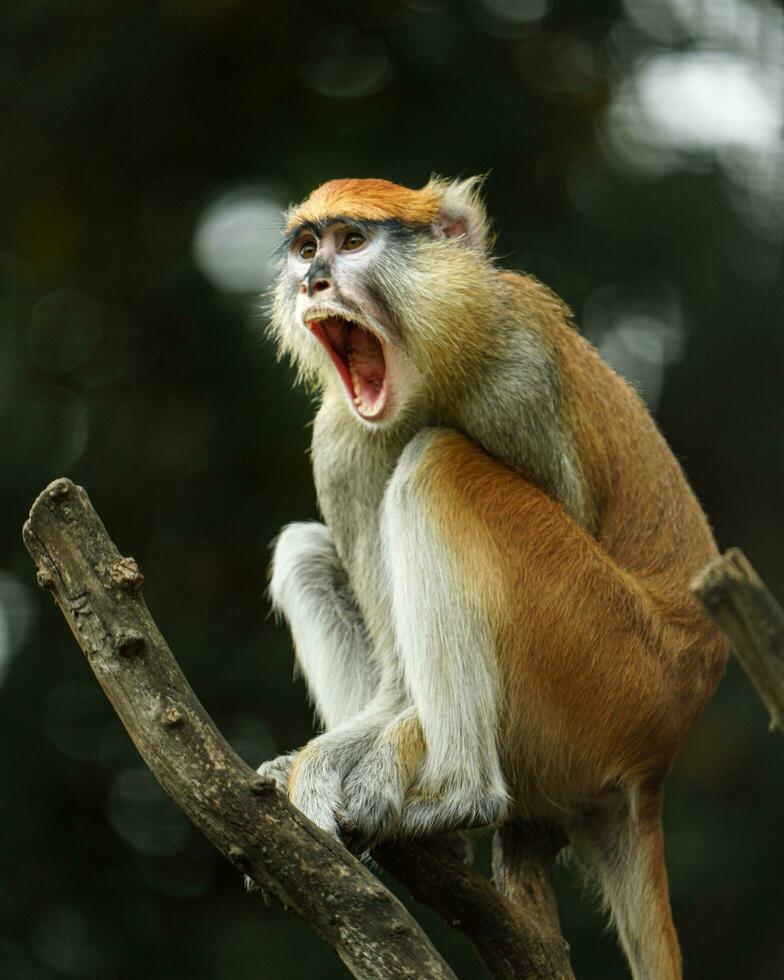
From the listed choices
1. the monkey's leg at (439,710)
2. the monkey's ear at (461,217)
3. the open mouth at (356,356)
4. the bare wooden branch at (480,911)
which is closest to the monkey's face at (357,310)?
the open mouth at (356,356)

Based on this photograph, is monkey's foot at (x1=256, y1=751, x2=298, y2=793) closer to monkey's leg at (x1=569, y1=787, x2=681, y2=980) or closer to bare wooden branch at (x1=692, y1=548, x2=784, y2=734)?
monkey's leg at (x1=569, y1=787, x2=681, y2=980)

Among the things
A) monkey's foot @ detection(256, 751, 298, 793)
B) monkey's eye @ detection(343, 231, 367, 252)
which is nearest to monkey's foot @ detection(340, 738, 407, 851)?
monkey's foot @ detection(256, 751, 298, 793)

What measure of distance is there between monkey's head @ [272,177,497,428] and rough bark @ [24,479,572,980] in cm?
131

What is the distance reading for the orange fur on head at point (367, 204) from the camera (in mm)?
4273

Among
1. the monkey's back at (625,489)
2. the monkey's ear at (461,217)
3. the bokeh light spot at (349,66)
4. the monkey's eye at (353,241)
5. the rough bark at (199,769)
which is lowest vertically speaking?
the rough bark at (199,769)

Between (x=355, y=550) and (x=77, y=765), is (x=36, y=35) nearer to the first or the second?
(x=77, y=765)

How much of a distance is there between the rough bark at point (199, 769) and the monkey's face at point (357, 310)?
1.31 metres

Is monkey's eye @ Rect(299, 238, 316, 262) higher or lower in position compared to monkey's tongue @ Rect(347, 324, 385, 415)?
higher

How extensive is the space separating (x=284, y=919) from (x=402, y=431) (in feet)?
14.7

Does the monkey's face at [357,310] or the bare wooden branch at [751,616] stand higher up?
the monkey's face at [357,310]

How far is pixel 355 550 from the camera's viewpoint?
4.46 m

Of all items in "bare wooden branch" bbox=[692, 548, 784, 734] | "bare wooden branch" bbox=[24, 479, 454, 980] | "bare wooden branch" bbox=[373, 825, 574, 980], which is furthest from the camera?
"bare wooden branch" bbox=[373, 825, 574, 980]

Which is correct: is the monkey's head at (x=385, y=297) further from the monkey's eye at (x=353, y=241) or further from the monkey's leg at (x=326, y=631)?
the monkey's leg at (x=326, y=631)

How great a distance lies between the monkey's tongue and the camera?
4301 millimetres
